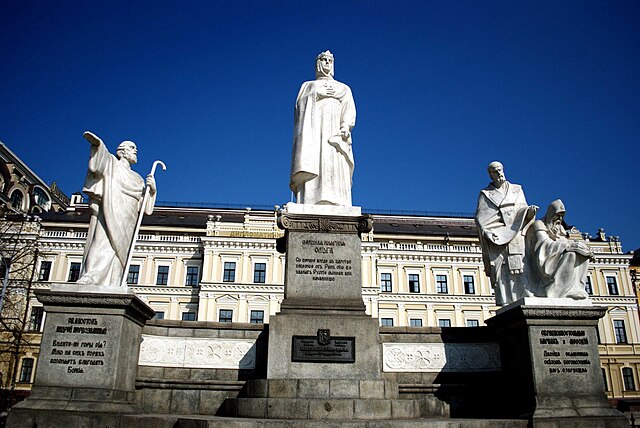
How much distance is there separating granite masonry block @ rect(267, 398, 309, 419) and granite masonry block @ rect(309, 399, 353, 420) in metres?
0.10

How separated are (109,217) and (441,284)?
4664 centimetres

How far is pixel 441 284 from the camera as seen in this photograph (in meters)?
51.9

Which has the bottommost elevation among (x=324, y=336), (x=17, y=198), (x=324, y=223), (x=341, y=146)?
(x=324, y=336)

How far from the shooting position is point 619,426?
25.1 feet

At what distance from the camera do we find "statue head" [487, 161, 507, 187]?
1010 cm

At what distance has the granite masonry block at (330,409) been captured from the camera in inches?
295

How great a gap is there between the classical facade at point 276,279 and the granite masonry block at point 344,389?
40.5 metres

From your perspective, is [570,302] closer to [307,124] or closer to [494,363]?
[494,363]

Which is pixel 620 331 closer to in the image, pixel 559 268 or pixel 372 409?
pixel 559 268

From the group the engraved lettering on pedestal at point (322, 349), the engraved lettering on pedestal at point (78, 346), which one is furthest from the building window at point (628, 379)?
the engraved lettering on pedestal at point (78, 346)

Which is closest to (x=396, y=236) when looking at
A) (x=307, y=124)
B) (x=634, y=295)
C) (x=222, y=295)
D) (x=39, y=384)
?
(x=222, y=295)

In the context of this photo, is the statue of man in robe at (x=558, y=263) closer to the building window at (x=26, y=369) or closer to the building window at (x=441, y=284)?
the building window at (x=441, y=284)

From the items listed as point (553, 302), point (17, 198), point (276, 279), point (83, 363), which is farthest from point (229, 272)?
point (553, 302)

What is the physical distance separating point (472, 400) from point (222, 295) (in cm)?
4154
